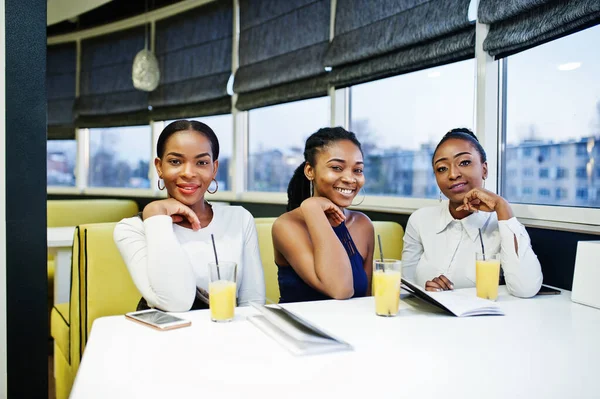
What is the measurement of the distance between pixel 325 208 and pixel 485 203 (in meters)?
0.59

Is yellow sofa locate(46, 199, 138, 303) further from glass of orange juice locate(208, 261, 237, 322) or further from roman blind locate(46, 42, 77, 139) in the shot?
glass of orange juice locate(208, 261, 237, 322)

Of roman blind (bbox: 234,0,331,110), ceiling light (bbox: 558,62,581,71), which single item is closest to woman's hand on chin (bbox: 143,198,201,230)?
ceiling light (bbox: 558,62,581,71)

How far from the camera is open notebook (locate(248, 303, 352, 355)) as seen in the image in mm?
1096

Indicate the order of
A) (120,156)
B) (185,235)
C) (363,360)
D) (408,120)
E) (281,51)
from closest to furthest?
(363,360) < (185,235) < (408,120) < (281,51) < (120,156)

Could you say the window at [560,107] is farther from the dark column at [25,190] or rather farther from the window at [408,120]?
the dark column at [25,190]

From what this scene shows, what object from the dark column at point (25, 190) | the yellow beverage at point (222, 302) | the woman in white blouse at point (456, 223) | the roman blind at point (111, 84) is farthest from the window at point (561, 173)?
the roman blind at point (111, 84)

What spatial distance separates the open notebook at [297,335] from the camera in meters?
1.10

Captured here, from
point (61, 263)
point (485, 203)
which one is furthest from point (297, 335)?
point (61, 263)

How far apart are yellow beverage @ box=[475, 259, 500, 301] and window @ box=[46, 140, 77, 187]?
19.0 feet

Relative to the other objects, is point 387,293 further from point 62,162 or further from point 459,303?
point 62,162

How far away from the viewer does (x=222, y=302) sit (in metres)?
1.35

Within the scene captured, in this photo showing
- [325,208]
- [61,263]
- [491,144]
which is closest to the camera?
[325,208]

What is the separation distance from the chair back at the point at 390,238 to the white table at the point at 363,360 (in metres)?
1.27

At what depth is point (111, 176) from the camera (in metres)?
6.15
